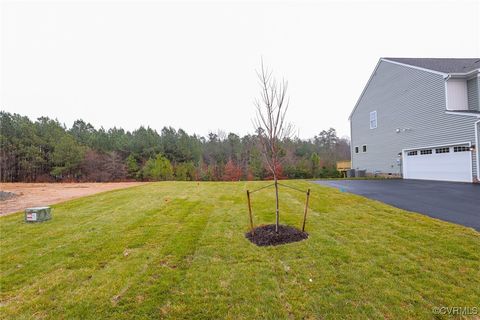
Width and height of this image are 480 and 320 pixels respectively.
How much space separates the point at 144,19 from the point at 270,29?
688cm

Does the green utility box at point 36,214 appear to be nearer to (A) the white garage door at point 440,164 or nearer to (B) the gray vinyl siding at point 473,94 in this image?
(A) the white garage door at point 440,164

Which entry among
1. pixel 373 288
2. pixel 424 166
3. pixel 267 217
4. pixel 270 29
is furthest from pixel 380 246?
pixel 424 166

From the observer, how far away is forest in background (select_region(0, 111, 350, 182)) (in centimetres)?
2311

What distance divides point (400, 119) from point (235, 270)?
16.6 m

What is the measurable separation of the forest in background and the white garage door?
702 cm

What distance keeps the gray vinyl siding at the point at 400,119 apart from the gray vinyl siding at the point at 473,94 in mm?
1351

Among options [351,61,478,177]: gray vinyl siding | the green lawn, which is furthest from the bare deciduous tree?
[351,61,478,177]: gray vinyl siding

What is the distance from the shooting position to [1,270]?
3.05 metres

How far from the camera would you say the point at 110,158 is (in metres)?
25.5

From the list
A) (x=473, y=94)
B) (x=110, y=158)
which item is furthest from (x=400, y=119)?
(x=110, y=158)

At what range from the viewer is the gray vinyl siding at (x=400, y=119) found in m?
11.5

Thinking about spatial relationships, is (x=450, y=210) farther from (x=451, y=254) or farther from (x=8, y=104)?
(x=8, y=104)

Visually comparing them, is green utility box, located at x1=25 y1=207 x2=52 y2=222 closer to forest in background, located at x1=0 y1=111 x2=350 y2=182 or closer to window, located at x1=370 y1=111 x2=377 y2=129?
forest in background, located at x1=0 y1=111 x2=350 y2=182

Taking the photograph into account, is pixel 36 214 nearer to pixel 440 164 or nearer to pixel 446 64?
pixel 440 164
